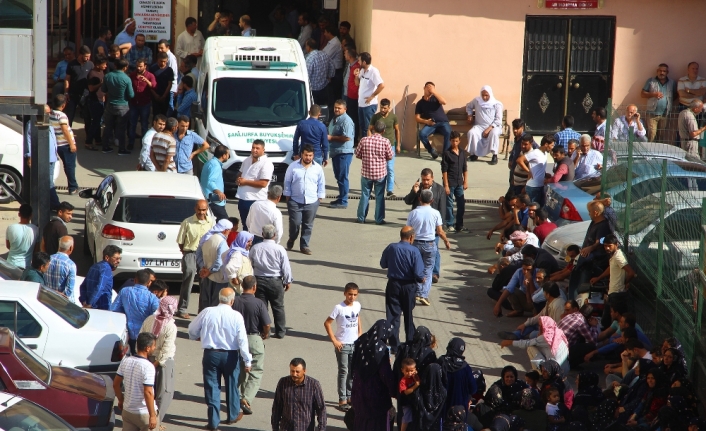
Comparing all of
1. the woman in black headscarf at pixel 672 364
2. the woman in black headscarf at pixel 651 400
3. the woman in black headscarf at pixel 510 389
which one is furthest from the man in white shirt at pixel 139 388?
the woman in black headscarf at pixel 672 364

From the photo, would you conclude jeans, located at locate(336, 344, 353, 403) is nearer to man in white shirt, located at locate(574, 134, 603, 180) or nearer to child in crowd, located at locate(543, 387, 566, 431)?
child in crowd, located at locate(543, 387, 566, 431)

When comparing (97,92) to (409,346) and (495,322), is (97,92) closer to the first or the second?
(495,322)

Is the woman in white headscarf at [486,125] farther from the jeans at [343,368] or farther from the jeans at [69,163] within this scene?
the jeans at [343,368]

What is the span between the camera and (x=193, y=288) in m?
14.4

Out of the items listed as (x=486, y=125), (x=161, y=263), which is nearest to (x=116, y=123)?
(x=486, y=125)

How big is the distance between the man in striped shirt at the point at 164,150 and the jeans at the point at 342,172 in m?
2.91

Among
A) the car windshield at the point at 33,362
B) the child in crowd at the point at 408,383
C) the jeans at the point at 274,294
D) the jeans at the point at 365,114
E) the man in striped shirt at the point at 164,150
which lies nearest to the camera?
the car windshield at the point at 33,362

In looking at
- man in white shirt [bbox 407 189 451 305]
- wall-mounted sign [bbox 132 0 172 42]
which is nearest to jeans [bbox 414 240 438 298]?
man in white shirt [bbox 407 189 451 305]

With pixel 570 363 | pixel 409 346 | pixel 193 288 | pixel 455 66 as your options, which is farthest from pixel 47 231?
pixel 455 66

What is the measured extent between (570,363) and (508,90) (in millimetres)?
10362

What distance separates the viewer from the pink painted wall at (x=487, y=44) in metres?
21.3

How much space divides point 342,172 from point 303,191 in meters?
2.38

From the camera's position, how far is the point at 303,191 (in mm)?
15555

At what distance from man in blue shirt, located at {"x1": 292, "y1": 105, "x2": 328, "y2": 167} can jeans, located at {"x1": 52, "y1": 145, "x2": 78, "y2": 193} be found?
3.68 metres
